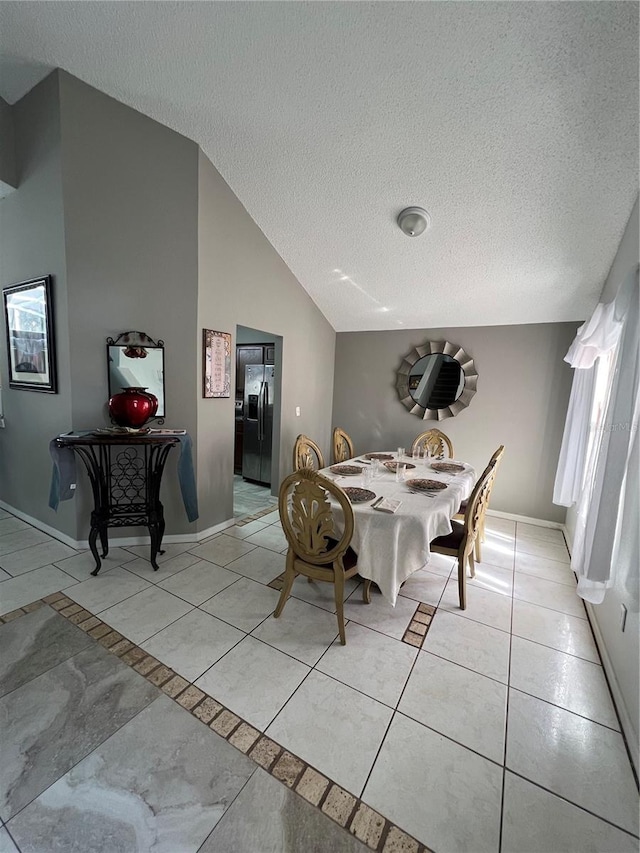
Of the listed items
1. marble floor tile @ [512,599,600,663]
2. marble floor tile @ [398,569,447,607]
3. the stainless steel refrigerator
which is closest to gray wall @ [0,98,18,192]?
the stainless steel refrigerator

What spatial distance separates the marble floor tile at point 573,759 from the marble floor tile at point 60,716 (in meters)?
1.63

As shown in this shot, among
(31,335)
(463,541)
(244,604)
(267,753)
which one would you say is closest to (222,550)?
(244,604)

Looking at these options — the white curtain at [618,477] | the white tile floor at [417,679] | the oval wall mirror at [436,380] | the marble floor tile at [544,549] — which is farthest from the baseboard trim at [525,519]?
the white curtain at [618,477]

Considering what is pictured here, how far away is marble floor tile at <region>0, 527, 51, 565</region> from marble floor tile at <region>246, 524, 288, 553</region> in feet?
5.70

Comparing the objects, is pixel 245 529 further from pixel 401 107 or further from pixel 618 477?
pixel 401 107

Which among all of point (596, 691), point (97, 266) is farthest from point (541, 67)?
point (596, 691)

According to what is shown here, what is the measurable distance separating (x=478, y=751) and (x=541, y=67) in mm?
3195

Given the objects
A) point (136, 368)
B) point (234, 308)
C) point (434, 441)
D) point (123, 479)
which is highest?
point (234, 308)

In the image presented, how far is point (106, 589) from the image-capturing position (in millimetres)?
2410

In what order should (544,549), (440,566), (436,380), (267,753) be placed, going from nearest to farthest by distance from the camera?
(267,753)
(440,566)
(544,549)
(436,380)

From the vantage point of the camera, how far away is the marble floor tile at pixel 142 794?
1.13m

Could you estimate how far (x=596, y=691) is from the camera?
1.77 metres

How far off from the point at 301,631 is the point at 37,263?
10.9 ft

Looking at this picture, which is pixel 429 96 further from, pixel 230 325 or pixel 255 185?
pixel 230 325
